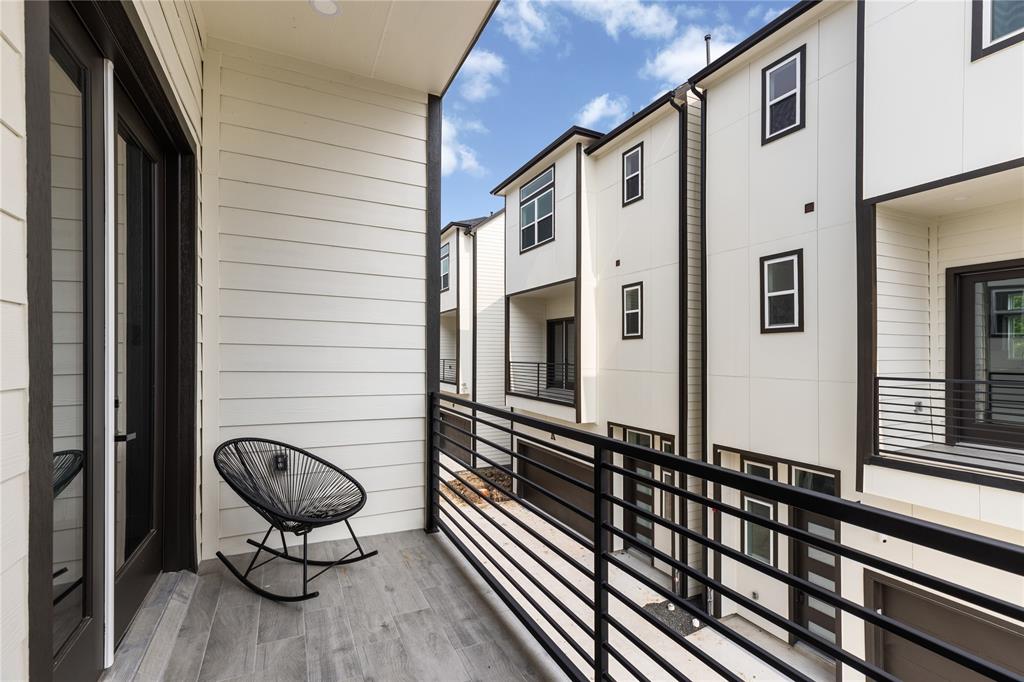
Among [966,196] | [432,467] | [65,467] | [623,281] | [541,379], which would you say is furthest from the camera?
[541,379]

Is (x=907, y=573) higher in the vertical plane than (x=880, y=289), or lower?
lower

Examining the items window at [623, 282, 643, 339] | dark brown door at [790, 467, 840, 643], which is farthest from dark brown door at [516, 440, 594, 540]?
dark brown door at [790, 467, 840, 643]

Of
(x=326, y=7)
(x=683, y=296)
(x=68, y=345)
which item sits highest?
(x=326, y=7)

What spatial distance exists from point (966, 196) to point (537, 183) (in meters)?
5.71

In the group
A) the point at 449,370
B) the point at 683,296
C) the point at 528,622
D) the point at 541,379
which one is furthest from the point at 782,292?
the point at 449,370

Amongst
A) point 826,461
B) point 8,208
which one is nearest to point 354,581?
point 8,208

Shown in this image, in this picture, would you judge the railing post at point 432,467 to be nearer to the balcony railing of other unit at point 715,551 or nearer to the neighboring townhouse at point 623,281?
the balcony railing of other unit at point 715,551

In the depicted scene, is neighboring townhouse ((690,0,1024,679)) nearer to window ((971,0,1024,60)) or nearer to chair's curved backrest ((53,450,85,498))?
window ((971,0,1024,60))

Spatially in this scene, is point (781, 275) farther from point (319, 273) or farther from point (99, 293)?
point (99, 293)

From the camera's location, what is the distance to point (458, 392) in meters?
11.8

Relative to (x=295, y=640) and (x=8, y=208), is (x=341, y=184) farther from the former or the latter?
(x=295, y=640)

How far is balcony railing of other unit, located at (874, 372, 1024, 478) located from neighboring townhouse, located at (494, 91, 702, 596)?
79.4 inches

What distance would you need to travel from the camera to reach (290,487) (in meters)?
2.65

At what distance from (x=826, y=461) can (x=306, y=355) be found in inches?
175
